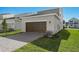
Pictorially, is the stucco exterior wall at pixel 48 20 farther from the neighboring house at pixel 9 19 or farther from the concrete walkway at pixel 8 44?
the concrete walkway at pixel 8 44

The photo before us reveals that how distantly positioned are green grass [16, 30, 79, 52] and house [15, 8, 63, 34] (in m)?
0.28

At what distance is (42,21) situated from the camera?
6258 mm

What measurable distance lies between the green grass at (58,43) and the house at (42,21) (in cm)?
28

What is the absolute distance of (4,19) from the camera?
623 centimetres

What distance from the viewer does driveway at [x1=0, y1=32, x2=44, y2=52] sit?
19.7ft

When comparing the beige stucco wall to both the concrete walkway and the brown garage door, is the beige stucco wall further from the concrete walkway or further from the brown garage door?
the concrete walkway

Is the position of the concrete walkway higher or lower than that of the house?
lower

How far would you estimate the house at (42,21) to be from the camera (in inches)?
241

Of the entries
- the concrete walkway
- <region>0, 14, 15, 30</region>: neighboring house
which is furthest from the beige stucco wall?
the concrete walkway

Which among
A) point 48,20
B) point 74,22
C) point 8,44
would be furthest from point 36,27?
point 74,22

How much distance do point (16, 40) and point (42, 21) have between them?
3.61 ft

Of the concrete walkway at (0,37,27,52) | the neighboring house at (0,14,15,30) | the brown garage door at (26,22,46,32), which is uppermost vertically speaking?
the neighboring house at (0,14,15,30)
